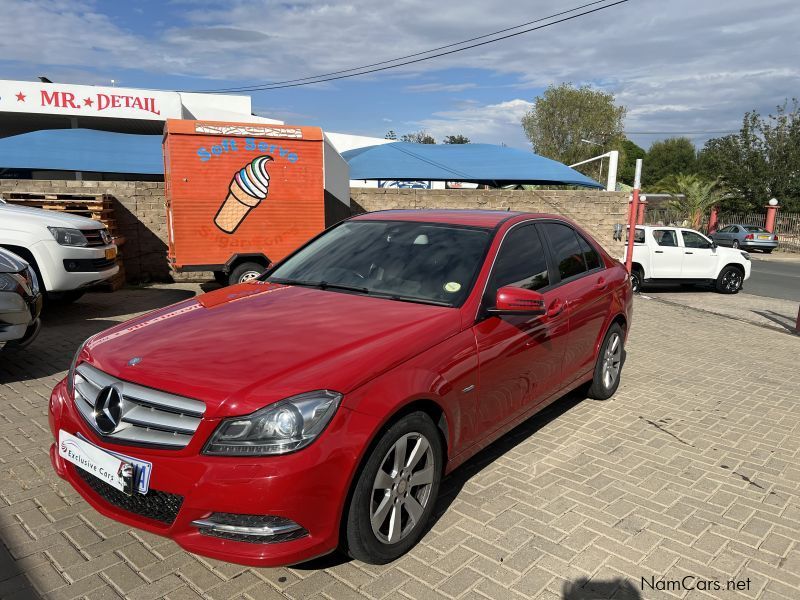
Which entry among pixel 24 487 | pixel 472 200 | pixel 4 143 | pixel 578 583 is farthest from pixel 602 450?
pixel 4 143

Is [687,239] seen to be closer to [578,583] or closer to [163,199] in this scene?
[163,199]

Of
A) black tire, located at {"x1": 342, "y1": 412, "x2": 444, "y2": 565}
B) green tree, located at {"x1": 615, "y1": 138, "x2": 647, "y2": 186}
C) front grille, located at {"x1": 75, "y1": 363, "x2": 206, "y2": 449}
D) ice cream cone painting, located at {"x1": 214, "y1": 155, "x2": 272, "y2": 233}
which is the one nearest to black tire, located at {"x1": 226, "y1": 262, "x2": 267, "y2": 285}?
ice cream cone painting, located at {"x1": 214, "y1": 155, "x2": 272, "y2": 233}

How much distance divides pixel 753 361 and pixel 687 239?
769 cm

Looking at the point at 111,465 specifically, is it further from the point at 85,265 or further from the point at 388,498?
the point at 85,265

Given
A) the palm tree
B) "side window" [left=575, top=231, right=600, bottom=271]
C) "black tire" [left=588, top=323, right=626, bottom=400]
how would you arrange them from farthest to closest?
the palm tree → "black tire" [left=588, top=323, right=626, bottom=400] → "side window" [left=575, top=231, right=600, bottom=271]

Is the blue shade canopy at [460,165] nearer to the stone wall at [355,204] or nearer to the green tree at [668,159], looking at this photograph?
the stone wall at [355,204]

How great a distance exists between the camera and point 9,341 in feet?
16.4

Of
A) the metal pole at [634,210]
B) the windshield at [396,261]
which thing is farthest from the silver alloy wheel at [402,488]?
the metal pole at [634,210]

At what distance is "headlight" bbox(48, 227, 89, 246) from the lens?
24.2 feet

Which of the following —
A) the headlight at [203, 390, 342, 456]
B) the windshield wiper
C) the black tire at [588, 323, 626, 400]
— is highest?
the windshield wiper

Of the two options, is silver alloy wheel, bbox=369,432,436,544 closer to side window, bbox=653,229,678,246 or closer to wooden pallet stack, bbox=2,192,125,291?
wooden pallet stack, bbox=2,192,125,291

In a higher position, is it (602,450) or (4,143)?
(4,143)

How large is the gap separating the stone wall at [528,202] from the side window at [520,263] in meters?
9.00

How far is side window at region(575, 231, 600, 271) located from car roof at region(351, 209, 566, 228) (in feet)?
1.55
